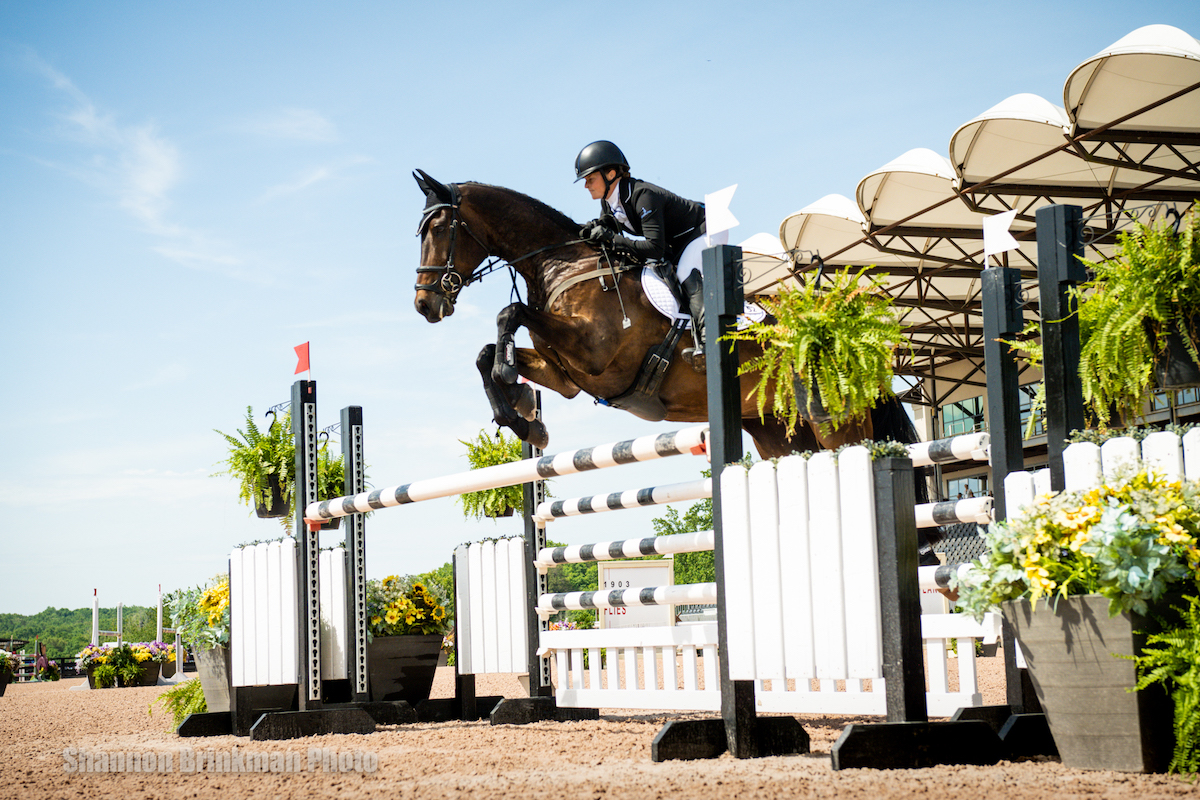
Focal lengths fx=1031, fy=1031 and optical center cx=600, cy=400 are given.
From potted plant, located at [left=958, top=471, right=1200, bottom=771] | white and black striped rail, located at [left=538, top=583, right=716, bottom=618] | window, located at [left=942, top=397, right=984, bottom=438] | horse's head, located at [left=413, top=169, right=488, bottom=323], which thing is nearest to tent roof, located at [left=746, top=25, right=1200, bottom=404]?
horse's head, located at [left=413, top=169, right=488, bottom=323]

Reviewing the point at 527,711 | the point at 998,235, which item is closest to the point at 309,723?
the point at 527,711

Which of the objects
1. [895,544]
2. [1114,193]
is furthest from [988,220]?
[1114,193]

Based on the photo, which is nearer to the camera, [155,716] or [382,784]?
[382,784]

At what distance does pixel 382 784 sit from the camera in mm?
2533

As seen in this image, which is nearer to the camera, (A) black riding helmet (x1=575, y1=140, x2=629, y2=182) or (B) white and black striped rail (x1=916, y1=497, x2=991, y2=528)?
(B) white and black striped rail (x1=916, y1=497, x2=991, y2=528)

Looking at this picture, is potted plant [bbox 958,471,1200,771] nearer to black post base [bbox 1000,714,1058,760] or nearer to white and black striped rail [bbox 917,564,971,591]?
black post base [bbox 1000,714,1058,760]

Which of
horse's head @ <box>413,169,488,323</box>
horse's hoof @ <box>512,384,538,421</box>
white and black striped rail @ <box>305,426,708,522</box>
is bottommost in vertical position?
white and black striped rail @ <box>305,426,708,522</box>

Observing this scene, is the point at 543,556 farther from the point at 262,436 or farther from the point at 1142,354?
the point at 1142,354

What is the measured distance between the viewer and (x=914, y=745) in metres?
2.45

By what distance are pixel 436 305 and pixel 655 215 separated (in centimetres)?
106

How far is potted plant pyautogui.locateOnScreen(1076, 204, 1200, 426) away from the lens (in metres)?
2.55

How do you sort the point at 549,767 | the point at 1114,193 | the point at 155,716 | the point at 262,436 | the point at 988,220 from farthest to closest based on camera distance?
the point at 1114,193 < the point at 155,716 < the point at 262,436 < the point at 988,220 < the point at 549,767

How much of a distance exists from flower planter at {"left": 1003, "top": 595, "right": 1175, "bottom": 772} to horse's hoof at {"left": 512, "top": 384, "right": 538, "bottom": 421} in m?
2.38

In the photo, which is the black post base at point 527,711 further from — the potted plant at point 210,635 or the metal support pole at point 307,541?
the potted plant at point 210,635
